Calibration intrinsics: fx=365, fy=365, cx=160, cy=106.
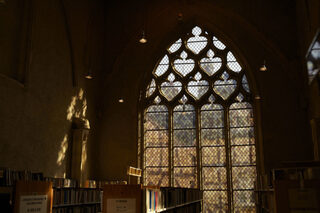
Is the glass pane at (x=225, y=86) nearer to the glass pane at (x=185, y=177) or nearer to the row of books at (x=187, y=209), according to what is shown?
the glass pane at (x=185, y=177)

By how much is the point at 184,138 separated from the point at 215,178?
1478mm

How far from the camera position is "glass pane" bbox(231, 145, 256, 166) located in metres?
10.4

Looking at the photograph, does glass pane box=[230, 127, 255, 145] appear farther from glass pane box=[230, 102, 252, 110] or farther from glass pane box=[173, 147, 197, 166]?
glass pane box=[173, 147, 197, 166]

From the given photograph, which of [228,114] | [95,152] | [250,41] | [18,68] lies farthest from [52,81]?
[250,41]

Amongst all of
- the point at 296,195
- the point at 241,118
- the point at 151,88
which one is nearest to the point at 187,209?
the point at 241,118

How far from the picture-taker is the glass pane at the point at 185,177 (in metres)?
10.6

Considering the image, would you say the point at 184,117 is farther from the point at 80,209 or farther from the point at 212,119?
the point at 80,209

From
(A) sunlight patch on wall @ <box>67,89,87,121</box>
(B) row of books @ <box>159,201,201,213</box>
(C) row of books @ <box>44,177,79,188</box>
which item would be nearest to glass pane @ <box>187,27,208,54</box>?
(A) sunlight patch on wall @ <box>67,89,87,121</box>

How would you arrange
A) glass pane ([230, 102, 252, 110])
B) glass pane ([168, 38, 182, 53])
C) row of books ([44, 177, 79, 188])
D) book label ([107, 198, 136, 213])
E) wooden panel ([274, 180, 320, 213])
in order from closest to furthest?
wooden panel ([274, 180, 320, 213]) → book label ([107, 198, 136, 213]) → row of books ([44, 177, 79, 188]) → glass pane ([230, 102, 252, 110]) → glass pane ([168, 38, 182, 53])

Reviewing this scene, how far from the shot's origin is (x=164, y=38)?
11602 millimetres

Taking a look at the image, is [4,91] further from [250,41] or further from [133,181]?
[250,41]

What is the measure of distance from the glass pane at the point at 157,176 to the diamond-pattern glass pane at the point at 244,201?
2.05 m

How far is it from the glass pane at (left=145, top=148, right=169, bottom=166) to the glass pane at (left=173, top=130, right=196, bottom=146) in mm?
436

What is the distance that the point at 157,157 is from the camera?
11.0m
